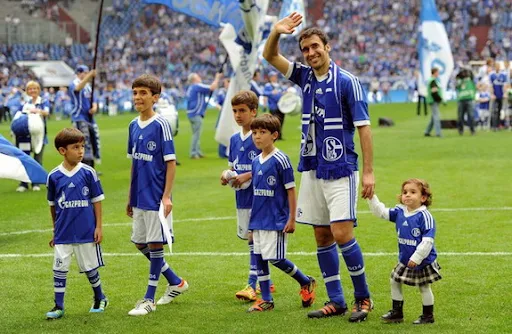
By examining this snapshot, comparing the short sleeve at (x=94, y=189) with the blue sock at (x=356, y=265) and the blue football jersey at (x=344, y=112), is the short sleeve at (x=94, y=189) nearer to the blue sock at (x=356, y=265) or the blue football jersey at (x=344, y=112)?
the blue football jersey at (x=344, y=112)

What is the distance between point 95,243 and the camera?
7918 millimetres

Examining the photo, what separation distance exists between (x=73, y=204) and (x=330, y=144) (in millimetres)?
2091

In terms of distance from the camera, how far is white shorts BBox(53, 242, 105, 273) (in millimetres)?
7832

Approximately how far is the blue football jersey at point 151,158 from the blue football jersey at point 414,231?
1.94m

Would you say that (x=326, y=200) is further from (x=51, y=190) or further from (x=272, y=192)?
(x=51, y=190)

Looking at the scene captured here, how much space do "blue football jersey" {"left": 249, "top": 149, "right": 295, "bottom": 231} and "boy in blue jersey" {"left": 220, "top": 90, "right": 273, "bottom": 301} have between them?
409 mm

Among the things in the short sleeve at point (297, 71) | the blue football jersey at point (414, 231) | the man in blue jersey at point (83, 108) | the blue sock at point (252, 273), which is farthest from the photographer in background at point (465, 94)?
the blue football jersey at point (414, 231)

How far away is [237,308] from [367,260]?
2316 millimetres

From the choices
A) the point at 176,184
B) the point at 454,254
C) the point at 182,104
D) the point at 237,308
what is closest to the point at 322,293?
the point at 237,308

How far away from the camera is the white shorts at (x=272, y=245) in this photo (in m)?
7.89

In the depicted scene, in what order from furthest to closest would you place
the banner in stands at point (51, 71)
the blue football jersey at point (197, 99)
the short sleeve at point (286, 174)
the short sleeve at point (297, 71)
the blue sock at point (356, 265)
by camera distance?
the banner in stands at point (51, 71) < the blue football jersey at point (197, 99) < the short sleeve at point (286, 174) < the short sleeve at point (297, 71) < the blue sock at point (356, 265)

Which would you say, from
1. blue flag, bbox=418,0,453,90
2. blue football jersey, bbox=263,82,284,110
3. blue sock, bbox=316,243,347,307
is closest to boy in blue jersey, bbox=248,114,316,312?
blue sock, bbox=316,243,347,307

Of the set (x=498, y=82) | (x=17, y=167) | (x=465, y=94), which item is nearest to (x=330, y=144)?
(x=17, y=167)

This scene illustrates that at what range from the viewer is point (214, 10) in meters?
20.0
